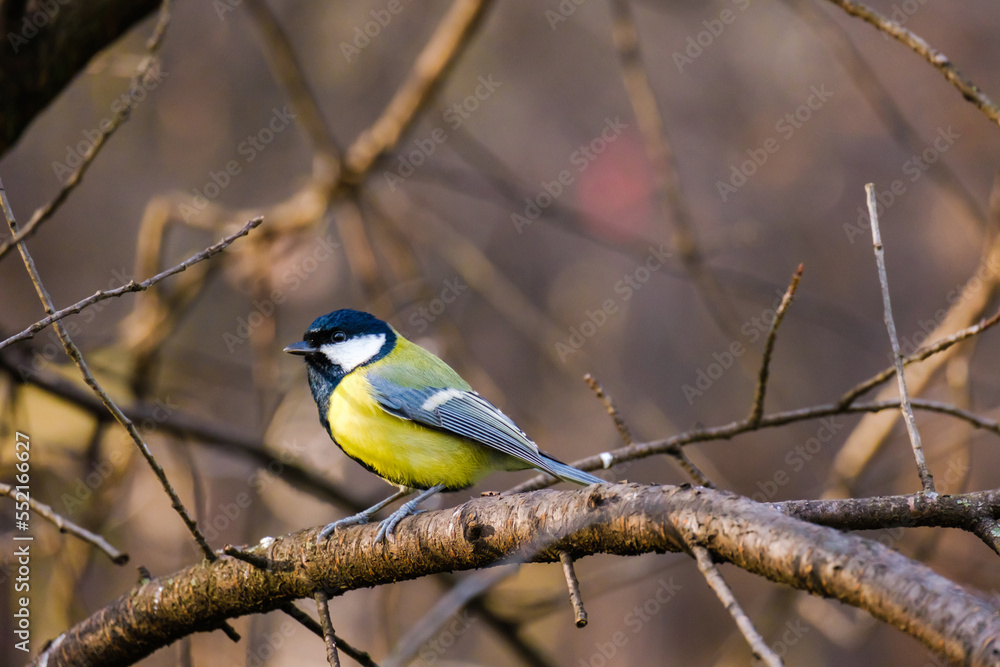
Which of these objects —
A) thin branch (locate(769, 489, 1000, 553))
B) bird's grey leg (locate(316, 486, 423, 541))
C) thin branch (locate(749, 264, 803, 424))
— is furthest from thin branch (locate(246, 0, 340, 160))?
thin branch (locate(769, 489, 1000, 553))

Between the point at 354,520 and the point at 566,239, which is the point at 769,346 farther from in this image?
the point at 566,239

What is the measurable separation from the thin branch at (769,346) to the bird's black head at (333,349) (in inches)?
61.1

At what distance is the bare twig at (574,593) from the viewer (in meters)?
1.34

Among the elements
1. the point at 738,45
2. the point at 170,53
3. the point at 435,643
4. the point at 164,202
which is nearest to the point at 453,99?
the point at 170,53

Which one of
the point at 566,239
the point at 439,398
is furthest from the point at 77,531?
the point at 566,239

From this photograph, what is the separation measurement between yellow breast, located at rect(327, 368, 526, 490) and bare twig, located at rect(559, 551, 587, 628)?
1.33m

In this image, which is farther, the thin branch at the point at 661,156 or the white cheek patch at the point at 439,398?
the thin branch at the point at 661,156

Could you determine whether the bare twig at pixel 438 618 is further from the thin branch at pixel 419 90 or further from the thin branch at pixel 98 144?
the thin branch at pixel 419 90

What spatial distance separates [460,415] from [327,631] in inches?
49.2

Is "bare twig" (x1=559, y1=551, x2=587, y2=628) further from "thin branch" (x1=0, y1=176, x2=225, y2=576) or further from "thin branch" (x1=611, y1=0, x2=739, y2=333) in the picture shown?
"thin branch" (x1=611, y1=0, x2=739, y2=333)

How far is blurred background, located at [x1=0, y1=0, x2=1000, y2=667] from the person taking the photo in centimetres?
535

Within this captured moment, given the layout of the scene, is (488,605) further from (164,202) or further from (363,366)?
(164,202)

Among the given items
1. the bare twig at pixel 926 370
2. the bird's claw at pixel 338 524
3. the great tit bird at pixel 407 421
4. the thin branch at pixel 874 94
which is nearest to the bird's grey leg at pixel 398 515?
Result: the great tit bird at pixel 407 421

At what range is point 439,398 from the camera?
2.96 m
